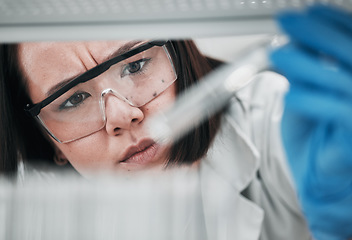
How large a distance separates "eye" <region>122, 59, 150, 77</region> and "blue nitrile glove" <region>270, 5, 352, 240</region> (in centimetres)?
63

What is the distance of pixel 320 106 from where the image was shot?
542 mm

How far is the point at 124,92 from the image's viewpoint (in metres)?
1.21

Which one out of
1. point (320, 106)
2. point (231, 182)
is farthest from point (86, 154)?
point (320, 106)

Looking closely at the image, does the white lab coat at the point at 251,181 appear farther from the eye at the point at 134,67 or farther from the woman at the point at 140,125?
the eye at the point at 134,67

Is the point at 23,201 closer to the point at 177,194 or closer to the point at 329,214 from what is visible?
the point at 177,194

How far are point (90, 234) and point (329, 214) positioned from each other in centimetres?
82

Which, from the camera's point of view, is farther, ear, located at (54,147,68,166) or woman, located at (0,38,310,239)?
ear, located at (54,147,68,166)

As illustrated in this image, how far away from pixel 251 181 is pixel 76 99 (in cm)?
66

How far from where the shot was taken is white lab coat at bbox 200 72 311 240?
4.17 ft

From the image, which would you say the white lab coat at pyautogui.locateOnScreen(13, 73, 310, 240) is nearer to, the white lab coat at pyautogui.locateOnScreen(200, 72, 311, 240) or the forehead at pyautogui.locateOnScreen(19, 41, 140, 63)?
the white lab coat at pyautogui.locateOnScreen(200, 72, 311, 240)

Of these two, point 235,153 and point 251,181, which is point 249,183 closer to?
point 251,181

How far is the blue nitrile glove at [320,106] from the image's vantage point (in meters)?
0.55

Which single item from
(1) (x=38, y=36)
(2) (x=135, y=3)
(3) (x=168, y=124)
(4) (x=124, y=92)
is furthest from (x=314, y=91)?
(4) (x=124, y=92)

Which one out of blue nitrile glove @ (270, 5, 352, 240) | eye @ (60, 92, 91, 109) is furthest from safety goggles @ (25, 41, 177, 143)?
blue nitrile glove @ (270, 5, 352, 240)
